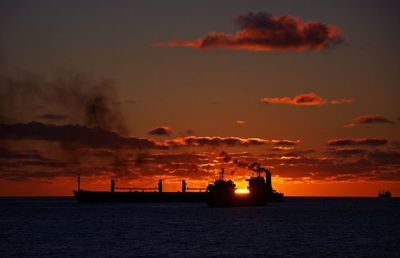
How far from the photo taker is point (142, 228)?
124 m

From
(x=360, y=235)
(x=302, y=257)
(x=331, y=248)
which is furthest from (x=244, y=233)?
(x=302, y=257)

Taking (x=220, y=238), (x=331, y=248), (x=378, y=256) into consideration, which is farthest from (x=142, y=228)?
(x=378, y=256)

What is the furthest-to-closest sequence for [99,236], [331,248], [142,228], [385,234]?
[142,228], [385,234], [99,236], [331,248]

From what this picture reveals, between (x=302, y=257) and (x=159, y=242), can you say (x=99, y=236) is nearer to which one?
(x=159, y=242)

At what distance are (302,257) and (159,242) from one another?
79.8 feet

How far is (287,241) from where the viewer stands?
9719cm

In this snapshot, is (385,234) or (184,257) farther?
(385,234)

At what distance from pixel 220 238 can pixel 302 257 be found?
983 inches

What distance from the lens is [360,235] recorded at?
11012 cm

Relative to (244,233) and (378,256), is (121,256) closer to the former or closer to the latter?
(378,256)

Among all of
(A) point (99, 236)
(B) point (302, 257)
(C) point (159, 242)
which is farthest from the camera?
(A) point (99, 236)

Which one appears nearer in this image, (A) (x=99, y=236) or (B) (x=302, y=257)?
(B) (x=302, y=257)

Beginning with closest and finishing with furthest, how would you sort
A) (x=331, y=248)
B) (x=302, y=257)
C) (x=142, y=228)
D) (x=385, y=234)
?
(x=302, y=257) < (x=331, y=248) < (x=385, y=234) < (x=142, y=228)

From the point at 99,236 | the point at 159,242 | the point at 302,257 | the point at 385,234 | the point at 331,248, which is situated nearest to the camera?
the point at 302,257
